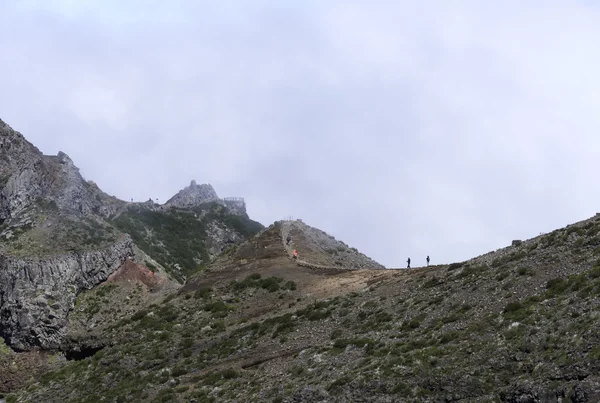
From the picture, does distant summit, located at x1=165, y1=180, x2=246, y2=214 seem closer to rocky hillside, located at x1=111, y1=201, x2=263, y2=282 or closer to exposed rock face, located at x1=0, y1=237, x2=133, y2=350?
rocky hillside, located at x1=111, y1=201, x2=263, y2=282

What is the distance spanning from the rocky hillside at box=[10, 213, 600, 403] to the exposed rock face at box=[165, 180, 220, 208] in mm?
108013

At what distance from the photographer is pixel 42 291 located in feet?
251

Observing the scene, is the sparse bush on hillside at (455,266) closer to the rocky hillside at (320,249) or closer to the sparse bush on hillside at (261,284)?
the sparse bush on hillside at (261,284)

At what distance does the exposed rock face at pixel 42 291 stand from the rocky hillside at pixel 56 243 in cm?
11

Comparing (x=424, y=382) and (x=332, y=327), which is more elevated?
(x=332, y=327)

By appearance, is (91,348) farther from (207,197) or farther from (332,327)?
(207,197)

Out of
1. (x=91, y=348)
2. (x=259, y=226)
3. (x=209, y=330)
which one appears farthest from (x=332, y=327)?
(x=259, y=226)

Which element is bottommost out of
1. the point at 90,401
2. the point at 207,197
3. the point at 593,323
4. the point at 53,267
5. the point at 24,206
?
the point at 90,401

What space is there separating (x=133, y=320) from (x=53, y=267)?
1781cm

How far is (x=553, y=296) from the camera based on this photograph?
37.7 meters

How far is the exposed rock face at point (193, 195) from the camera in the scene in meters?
182

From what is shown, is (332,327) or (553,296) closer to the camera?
(553,296)

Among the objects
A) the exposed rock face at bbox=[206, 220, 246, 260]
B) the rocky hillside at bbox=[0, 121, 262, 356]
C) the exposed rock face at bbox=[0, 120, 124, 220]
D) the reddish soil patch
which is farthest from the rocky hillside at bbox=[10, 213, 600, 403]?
the exposed rock face at bbox=[206, 220, 246, 260]

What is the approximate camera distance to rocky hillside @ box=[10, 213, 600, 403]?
3075 centimetres
